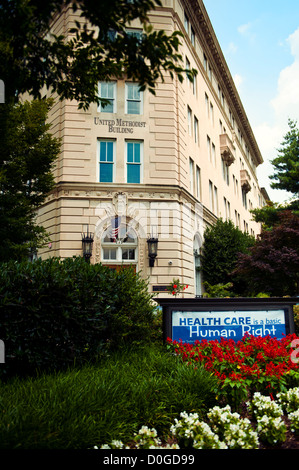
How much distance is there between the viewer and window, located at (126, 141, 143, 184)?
19.6 m

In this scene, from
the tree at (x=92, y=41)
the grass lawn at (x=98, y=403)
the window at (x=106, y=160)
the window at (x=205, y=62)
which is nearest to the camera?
the tree at (x=92, y=41)

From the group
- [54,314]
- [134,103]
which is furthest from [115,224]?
[54,314]

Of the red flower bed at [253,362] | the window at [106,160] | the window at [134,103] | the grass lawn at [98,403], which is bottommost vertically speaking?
the grass lawn at [98,403]

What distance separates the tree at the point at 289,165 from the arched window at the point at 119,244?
1350 cm

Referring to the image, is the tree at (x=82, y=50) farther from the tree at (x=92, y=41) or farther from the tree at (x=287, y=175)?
the tree at (x=287, y=175)

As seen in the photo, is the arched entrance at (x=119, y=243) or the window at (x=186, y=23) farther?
the window at (x=186, y=23)

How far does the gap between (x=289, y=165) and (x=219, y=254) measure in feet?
33.3

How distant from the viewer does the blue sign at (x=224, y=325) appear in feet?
23.8

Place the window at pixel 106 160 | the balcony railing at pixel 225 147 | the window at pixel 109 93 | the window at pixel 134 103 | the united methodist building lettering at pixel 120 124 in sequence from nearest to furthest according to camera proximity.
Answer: the window at pixel 106 160, the united methodist building lettering at pixel 120 124, the window at pixel 109 93, the window at pixel 134 103, the balcony railing at pixel 225 147

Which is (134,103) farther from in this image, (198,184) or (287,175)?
(287,175)

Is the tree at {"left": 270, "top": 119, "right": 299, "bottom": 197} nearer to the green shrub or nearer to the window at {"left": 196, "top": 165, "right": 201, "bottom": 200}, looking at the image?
the window at {"left": 196, "top": 165, "right": 201, "bottom": 200}

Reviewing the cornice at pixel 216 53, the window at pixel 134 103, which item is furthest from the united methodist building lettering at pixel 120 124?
the cornice at pixel 216 53

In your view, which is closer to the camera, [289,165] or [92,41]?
[92,41]

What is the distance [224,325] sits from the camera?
7336 mm
